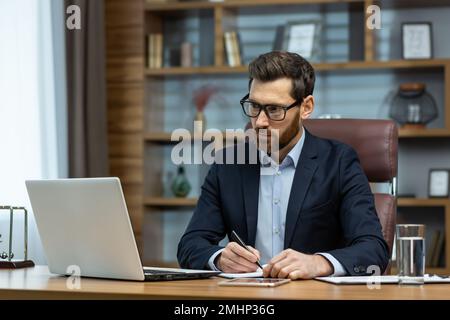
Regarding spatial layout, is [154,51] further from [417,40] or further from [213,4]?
[417,40]

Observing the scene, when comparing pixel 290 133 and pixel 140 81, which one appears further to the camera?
pixel 140 81

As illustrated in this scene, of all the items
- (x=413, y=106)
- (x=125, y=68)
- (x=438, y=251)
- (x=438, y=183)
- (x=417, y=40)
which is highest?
(x=417, y=40)

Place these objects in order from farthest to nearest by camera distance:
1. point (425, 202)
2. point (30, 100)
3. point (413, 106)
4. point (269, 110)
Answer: point (413, 106)
point (425, 202)
point (30, 100)
point (269, 110)

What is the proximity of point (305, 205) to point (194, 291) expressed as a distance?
802 mm

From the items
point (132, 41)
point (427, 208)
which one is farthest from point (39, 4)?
point (427, 208)

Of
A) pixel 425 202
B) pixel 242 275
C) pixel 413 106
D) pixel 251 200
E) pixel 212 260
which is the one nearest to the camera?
pixel 242 275

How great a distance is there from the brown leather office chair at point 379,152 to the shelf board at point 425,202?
1.67 m

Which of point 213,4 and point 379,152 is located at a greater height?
point 213,4

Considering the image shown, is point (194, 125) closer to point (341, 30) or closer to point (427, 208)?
point (341, 30)

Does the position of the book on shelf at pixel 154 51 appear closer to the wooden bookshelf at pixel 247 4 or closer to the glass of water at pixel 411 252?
the wooden bookshelf at pixel 247 4

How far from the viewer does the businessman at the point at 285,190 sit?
2.29m

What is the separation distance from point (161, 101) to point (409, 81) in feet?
4.56

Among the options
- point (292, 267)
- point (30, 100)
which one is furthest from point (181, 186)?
point (292, 267)

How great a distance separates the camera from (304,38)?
4.37 metres
